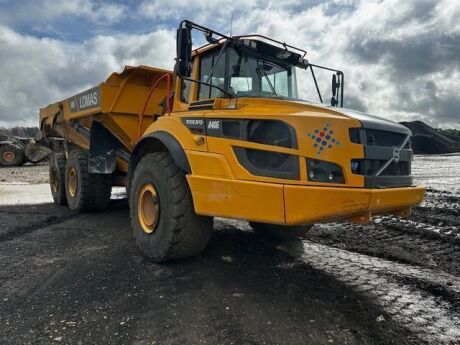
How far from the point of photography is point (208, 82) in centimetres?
439

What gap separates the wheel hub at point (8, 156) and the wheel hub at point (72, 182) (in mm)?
17983

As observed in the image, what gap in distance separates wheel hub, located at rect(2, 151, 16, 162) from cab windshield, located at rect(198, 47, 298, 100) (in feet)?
72.7

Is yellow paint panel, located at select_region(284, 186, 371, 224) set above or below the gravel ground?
above

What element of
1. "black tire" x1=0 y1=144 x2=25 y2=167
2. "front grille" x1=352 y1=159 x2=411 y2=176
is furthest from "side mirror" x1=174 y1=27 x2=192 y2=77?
"black tire" x1=0 y1=144 x2=25 y2=167

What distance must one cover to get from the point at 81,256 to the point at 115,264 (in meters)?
0.56

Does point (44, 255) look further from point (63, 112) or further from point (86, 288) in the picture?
point (63, 112)

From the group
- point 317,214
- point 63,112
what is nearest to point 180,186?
point 317,214

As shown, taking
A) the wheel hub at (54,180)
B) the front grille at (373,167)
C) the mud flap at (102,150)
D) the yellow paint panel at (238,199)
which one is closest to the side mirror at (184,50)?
the yellow paint panel at (238,199)

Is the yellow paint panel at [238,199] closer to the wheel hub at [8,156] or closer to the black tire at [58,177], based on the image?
the black tire at [58,177]

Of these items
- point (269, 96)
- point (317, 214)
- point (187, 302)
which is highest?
point (269, 96)

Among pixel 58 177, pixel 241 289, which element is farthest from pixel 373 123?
pixel 58 177

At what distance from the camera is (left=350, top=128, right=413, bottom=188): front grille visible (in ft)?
11.3

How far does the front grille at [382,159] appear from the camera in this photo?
3449mm

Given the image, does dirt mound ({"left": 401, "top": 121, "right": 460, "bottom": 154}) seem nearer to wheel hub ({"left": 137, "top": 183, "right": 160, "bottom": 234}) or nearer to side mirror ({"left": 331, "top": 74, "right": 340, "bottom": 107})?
side mirror ({"left": 331, "top": 74, "right": 340, "bottom": 107})
